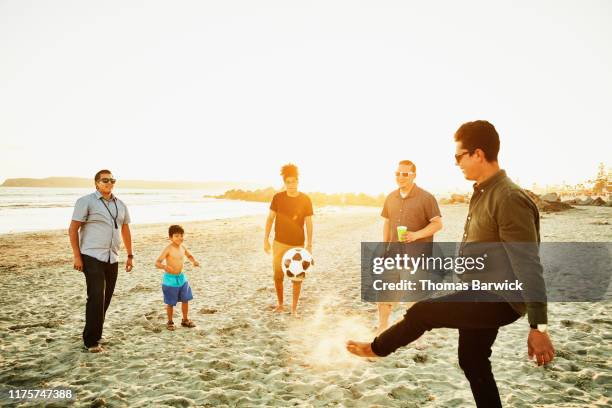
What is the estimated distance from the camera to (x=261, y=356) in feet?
18.6

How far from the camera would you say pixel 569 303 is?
8141mm

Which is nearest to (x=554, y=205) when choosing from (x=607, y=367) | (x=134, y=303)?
(x=607, y=367)

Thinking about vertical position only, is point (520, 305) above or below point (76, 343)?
above

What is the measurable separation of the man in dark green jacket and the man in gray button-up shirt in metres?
4.55

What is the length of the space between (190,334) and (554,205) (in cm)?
4464

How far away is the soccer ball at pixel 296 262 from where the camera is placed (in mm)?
7176

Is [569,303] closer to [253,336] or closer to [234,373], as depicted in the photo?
[253,336]

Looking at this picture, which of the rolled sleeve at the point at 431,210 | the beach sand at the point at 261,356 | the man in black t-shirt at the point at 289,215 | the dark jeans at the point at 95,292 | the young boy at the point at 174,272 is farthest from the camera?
the man in black t-shirt at the point at 289,215

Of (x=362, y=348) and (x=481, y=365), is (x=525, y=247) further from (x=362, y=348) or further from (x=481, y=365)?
(x=362, y=348)

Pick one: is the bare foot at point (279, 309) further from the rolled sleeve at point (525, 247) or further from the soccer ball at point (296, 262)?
the rolled sleeve at point (525, 247)

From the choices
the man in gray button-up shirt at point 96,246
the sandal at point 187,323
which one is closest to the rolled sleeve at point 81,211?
the man in gray button-up shirt at point 96,246

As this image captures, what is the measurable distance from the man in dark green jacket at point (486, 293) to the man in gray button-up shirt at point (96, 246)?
4.55m

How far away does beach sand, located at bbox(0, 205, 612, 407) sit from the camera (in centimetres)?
445

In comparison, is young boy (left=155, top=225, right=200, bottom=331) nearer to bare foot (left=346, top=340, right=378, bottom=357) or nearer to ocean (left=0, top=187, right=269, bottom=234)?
bare foot (left=346, top=340, right=378, bottom=357)
